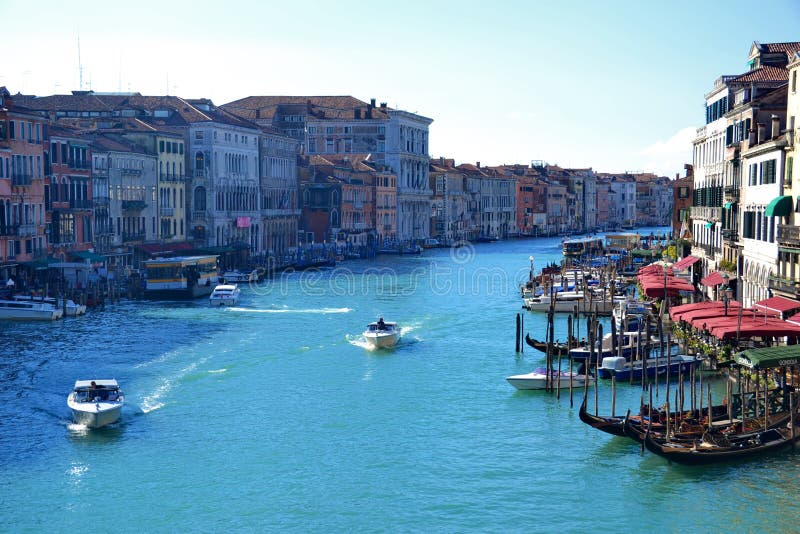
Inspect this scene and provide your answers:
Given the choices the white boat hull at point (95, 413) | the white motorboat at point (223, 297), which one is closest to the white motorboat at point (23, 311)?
the white motorboat at point (223, 297)

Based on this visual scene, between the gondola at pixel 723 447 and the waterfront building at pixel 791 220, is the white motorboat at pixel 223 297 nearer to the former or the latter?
the waterfront building at pixel 791 220

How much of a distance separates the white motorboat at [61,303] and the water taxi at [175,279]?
6.14 m

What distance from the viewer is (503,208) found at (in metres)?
124

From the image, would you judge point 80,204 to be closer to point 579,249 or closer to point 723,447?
point 723,447

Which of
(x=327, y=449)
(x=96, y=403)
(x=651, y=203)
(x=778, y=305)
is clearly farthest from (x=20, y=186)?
(x=651, y=203)

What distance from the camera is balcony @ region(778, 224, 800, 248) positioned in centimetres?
2619

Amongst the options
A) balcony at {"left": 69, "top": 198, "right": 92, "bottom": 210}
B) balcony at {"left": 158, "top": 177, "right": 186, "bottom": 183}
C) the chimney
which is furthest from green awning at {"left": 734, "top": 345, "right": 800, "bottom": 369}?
balcony at {"left": 158, "top": 177, "right": 186, "bottom": 183}

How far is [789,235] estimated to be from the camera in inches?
1048

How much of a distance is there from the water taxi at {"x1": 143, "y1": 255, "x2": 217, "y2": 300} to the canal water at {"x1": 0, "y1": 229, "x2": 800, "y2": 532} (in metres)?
10.6

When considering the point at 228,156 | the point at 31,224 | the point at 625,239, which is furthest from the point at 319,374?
the point at 625,239

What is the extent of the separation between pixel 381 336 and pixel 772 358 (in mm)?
14110

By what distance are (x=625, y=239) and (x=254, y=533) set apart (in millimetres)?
70132

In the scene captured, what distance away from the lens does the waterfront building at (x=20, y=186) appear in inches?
1683

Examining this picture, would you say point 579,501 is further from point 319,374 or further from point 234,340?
point 234,340
